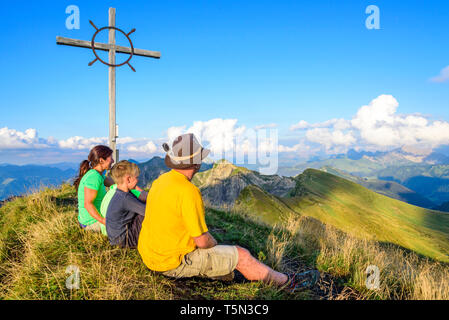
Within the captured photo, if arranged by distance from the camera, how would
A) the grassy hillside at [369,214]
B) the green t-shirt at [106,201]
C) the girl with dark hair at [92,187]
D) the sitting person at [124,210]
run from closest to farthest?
the sitting person at [124,210] < the green t-shirt at [106,201] < the girl with dark hair at [92,187] < the grassy hillside at [369,214]

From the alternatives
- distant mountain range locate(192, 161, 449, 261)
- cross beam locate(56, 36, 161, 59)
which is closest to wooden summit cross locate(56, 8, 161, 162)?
cross beam locate(56, 36, 161, 59)

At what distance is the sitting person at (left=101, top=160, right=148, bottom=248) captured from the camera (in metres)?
4.58

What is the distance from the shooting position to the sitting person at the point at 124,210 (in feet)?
15.0

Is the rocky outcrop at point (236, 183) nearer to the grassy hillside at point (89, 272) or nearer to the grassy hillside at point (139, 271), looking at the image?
the grassy hillside at point (139, 271)

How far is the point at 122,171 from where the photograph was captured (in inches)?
187

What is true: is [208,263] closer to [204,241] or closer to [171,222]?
[204,241]

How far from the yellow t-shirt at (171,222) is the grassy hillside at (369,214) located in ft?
117

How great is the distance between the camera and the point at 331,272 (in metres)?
5.38

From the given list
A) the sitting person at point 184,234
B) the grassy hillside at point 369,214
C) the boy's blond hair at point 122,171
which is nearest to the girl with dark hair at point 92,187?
the boy's blond hair at point 122,171

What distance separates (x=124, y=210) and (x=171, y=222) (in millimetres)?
1538

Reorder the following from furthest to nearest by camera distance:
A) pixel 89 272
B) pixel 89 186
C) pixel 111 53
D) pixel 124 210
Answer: pixel 111 53 < pixel 89 186 < pixel 124 210 < pixel 89 272

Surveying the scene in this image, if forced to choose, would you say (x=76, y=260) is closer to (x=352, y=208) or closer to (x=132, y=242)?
(x=132, y=242)

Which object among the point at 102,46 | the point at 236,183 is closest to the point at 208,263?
the point at 102,46

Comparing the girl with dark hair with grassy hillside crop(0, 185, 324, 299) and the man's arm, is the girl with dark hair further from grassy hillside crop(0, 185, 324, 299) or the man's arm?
the man's arm
